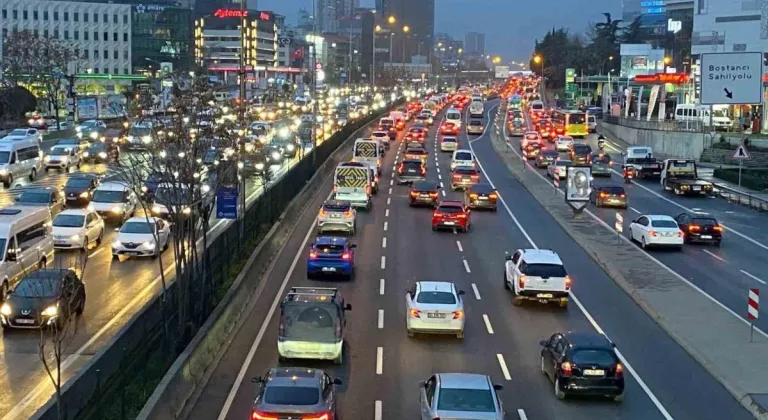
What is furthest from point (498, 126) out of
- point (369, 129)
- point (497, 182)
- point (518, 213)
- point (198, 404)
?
point (198, 404)

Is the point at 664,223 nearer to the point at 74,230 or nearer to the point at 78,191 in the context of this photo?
the point at 74,230

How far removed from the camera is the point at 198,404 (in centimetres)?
1988

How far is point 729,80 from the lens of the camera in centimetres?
5928

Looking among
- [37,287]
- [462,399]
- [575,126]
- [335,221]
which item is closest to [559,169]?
[335,221]

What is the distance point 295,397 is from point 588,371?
650cm

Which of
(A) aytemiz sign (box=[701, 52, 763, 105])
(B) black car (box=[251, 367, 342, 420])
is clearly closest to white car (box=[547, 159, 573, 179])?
(A) aytemiz sign (box=[701, 52, 763, 105])

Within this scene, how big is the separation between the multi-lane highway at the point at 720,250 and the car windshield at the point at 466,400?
13.5 metres

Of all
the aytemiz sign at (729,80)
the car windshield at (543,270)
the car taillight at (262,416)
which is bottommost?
the car taillight at (262,416)

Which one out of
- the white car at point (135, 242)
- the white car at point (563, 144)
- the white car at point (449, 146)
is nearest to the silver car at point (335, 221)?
the white car at point (135, 242)

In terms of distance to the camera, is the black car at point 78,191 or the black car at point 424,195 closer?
the black car at point 78,191

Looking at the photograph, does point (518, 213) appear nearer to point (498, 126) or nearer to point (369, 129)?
point (369, 129)

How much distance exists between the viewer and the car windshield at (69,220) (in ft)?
117

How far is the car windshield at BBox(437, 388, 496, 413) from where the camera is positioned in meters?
16.7

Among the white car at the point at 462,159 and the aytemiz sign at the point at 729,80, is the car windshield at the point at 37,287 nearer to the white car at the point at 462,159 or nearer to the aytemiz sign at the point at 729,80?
the white car at the point at 462,159
